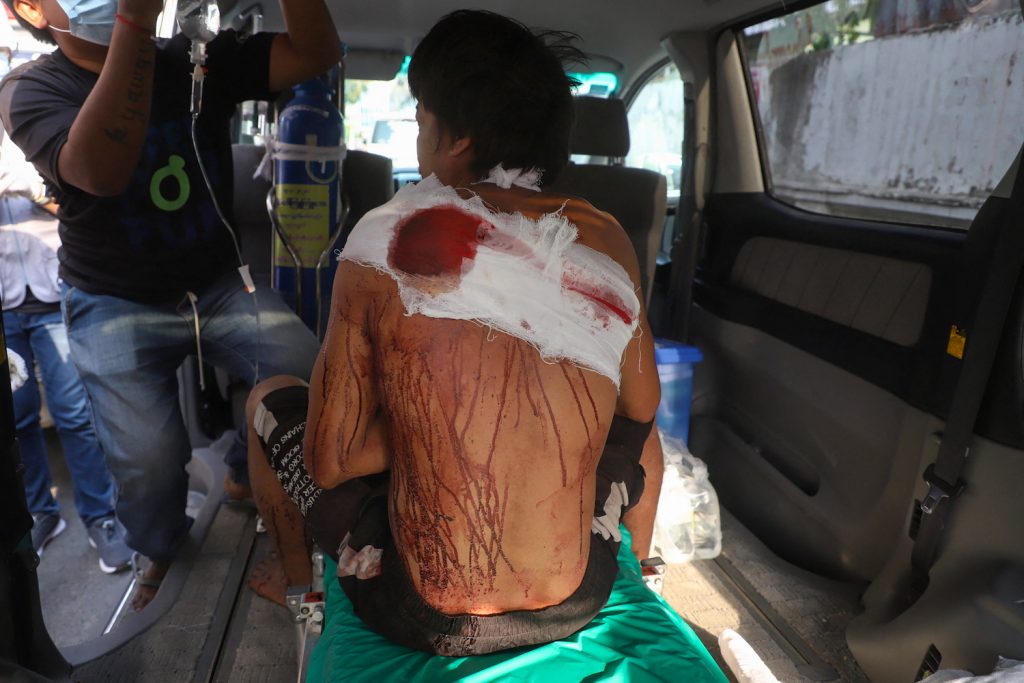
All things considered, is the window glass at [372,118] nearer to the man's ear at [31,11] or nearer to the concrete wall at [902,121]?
the man's ear at [31,11]

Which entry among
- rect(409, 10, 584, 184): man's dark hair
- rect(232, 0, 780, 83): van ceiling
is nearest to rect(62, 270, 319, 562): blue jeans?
rect(232, 0, 780, 83): van ceiling

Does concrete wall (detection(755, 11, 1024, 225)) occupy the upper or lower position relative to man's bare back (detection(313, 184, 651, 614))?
upper

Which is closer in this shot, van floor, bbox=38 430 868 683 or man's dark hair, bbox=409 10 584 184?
man's dark hair, bbox=409 10 584 184

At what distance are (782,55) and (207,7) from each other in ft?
8.45

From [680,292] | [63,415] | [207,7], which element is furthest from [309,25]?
[680,292]

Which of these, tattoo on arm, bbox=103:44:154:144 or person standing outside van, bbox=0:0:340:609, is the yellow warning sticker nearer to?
person standing outside van, bbox=0:0:340:609

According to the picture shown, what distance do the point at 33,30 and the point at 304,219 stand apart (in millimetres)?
1047

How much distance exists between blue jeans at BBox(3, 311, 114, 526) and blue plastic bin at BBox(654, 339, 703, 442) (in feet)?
7.13

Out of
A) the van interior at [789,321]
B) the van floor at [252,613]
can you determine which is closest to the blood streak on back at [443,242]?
the van interior at [789,321]

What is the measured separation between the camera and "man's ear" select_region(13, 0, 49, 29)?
1570mm

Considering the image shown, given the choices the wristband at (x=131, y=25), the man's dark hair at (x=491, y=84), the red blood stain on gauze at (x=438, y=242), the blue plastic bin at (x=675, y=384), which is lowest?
the blue plastic bin at (x=675, y=384)

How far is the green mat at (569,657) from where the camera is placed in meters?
1.12

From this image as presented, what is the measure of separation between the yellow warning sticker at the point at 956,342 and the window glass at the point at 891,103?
0.60 m

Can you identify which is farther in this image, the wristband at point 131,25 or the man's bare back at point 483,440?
the wristband at point 131,25
